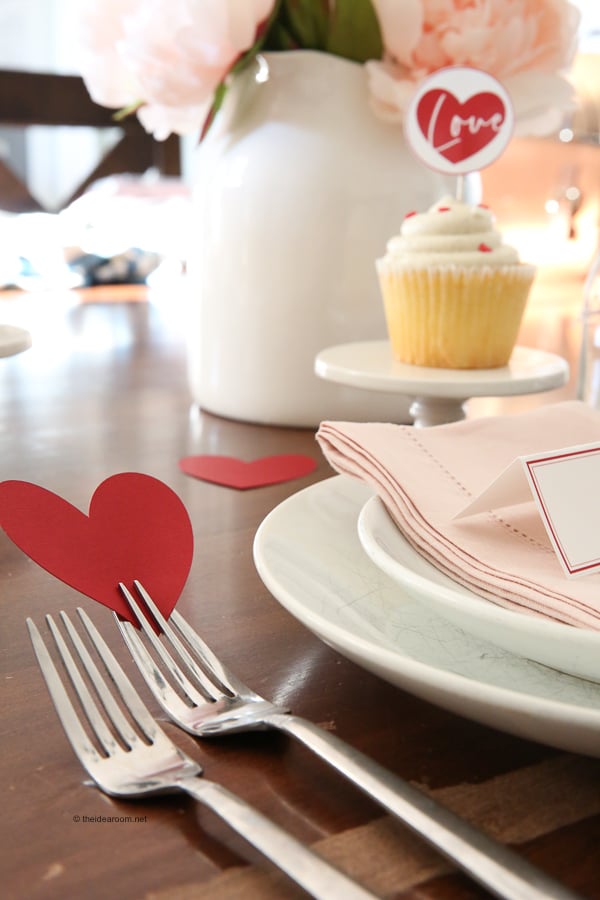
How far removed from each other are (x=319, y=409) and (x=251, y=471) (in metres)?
0.20

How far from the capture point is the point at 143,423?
907 millimetres

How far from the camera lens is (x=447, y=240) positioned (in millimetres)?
823

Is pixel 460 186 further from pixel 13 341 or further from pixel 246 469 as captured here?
pixel 13 341

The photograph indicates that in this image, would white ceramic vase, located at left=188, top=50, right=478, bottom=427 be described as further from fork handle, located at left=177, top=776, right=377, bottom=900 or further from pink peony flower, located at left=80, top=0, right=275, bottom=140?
fork handle, located at left=177, top=776, right=377, bottom=900

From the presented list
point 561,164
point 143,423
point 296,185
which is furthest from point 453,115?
point 561,164

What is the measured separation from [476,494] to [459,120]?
51cm

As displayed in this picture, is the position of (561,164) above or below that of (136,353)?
above

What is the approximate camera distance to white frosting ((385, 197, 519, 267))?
2.69ft

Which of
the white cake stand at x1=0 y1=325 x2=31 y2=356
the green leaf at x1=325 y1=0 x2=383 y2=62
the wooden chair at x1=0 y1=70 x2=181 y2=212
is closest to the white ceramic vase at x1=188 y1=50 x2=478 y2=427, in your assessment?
the green leaf at x1=325 y1=0 x2=383 y2=62

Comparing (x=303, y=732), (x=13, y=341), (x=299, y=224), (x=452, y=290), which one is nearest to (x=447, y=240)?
(x=452, y=290)

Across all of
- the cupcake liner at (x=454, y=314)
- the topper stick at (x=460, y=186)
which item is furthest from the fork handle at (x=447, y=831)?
the topper stick at (x=460, y=186)

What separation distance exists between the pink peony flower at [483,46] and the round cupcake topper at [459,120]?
4 centimetres

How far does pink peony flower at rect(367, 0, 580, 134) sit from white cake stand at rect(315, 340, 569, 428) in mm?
252

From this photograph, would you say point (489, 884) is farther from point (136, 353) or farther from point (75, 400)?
point (136, 353)
